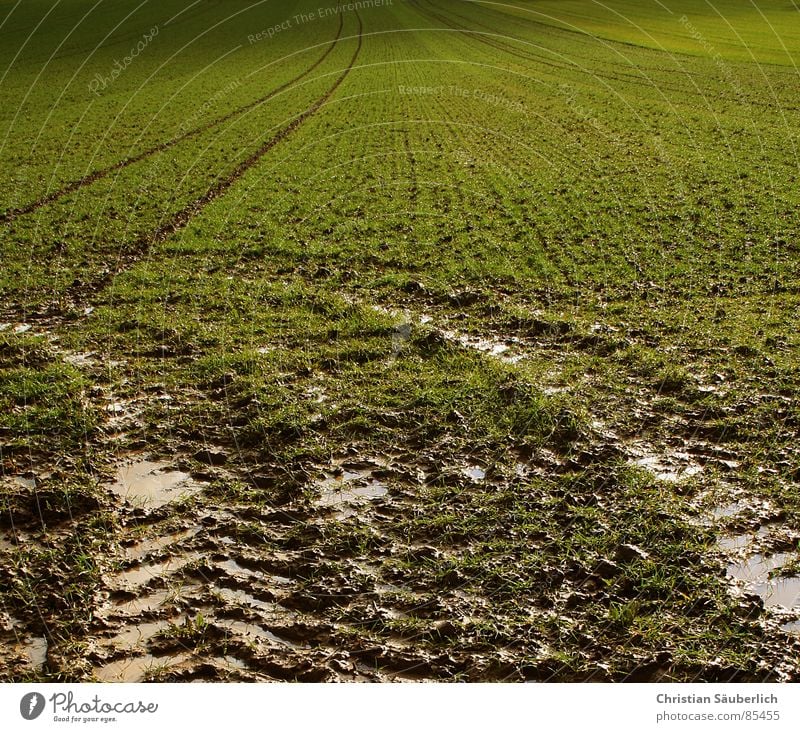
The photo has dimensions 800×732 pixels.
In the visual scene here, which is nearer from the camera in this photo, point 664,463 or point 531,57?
point 664,463

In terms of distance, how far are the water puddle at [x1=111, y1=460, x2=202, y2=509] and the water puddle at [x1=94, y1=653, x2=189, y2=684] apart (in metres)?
2.21

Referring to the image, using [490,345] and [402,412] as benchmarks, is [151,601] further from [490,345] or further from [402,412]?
[490,345]

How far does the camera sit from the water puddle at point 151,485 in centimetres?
850

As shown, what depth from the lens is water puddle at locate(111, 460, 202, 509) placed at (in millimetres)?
8500

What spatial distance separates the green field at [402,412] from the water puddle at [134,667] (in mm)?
29

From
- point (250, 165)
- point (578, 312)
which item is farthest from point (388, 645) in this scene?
point (250, 165)

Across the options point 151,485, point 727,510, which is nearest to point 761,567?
point 727,510

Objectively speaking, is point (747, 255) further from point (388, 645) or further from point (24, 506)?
point (24, 506)

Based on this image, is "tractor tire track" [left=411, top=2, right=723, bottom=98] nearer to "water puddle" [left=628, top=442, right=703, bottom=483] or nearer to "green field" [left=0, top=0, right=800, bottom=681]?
"green field" [left=0, top=0, right=800, bottom=681]

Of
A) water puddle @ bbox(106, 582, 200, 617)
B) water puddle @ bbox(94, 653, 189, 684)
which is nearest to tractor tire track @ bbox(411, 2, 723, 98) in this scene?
water puddle @ bbox(106, 582, 200, 617)

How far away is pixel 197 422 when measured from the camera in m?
10.0

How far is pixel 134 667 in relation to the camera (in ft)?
20.8

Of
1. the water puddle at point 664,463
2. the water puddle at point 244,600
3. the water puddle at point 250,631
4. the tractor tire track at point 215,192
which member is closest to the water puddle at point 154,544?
the water puddle at point 244,600

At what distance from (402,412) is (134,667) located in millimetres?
4853
